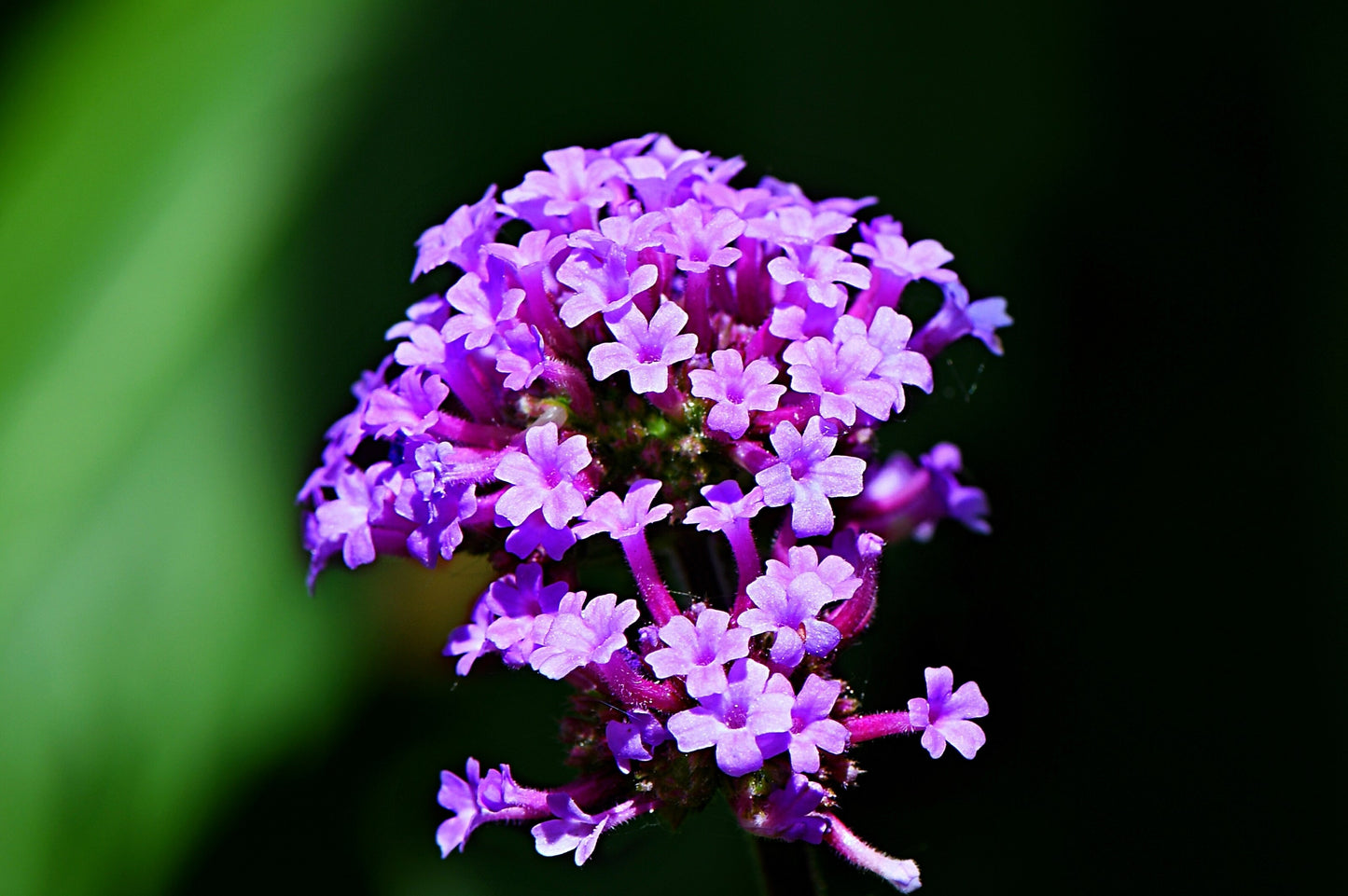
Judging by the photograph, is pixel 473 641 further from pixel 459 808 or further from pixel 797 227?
pixel 797 227

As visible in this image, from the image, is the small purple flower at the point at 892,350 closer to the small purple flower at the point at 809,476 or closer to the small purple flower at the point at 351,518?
the small purple flower at the point at 809,476

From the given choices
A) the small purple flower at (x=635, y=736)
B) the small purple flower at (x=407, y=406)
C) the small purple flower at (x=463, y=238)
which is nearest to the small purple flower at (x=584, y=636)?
the small purple flower at (x=635, y=736)

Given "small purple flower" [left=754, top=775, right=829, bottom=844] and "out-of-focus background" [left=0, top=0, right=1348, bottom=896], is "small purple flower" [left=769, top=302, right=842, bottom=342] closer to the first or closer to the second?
"small purple flower" [left=754, top=775, right=829, bottom=844]

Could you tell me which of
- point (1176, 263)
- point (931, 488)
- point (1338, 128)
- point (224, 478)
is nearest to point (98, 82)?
point (224, 478)

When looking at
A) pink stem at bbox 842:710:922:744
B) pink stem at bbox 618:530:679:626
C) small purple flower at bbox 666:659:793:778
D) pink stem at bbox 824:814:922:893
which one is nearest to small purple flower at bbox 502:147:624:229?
pink stem at bbox 618:530:679:626

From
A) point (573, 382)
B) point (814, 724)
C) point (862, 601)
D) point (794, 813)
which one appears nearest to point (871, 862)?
point (794, 813)

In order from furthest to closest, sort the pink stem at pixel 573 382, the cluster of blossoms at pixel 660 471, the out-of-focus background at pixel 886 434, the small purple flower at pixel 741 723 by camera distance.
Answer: the out-of-focus background at pixel 886 434 < the pink stem at pixel 573 382 < the cluster of blossoms at pixel 660 471 < the small purple flower at pixel 741 723

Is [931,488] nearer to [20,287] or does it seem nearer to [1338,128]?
[1338,128]
